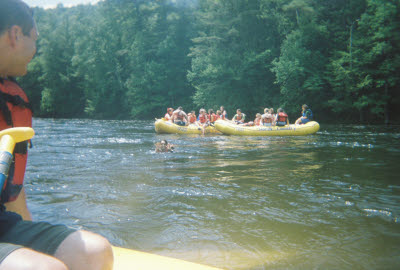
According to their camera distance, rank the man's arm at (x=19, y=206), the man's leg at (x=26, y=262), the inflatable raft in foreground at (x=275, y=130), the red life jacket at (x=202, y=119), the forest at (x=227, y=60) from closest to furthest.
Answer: the man's leg at (x=26, y=262) → the man's arm at (x=19, y=206) → the inflatable raft in foreground at (x=275, y=130) → the red life jacket at (x=202, y=119) → the forest at (x=227, y=60)

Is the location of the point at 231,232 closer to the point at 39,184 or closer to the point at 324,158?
the point at 39,184

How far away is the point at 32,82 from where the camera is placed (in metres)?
42.4

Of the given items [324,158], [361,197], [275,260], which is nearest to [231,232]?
[275,260]

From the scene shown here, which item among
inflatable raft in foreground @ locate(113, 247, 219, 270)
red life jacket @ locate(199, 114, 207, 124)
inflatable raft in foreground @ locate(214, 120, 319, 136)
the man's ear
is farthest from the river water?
red life jacket @ locate(199, 114, 207, 124)

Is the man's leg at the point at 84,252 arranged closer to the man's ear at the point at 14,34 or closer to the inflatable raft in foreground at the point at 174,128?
the man's ear at the point at 14,34

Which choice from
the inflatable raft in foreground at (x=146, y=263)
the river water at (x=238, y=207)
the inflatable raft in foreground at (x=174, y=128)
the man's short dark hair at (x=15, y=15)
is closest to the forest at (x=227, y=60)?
the inflatable raft in foreground at (x=174, y=128)

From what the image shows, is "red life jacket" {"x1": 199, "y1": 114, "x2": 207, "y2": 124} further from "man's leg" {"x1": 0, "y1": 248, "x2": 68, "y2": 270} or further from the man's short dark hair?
"man's leg" {"x1": 0, "y1": 248, "x2": 68, "y2": 270}

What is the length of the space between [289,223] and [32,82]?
152 feet

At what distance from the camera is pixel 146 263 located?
1771mm

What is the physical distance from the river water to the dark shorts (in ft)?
5.75

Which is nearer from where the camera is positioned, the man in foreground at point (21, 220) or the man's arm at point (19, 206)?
the man in foreground at point (21, 220)

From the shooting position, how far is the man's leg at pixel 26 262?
2.78 feet

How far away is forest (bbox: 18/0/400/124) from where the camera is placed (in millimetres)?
19875

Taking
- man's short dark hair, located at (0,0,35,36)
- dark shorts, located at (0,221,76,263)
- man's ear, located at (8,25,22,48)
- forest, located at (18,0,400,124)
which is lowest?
dark shorts, located at (0,221,76,263)
